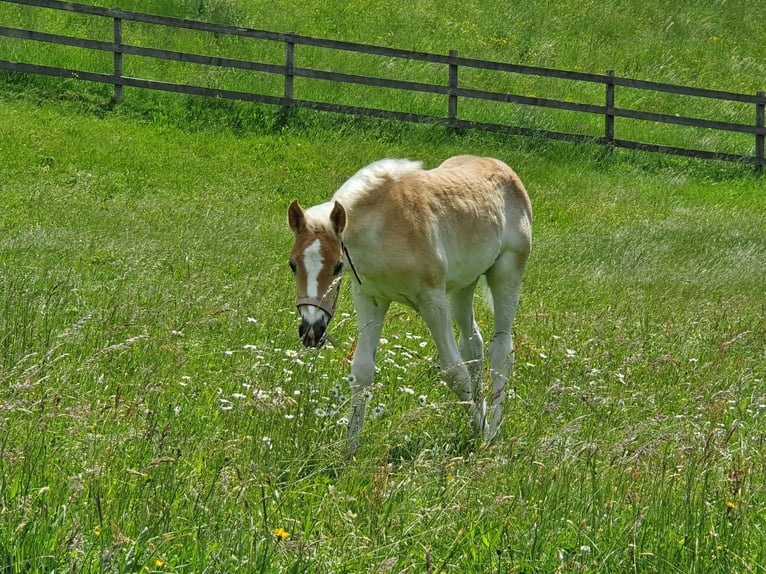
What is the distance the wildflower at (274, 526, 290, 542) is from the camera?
9.83ft

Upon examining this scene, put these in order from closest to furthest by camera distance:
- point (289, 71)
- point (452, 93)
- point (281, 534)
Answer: point (281, 534) < point (289, 71) < point (452, 93)

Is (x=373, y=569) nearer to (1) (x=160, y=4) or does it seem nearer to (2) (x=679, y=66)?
(1) (x=160, y=4)

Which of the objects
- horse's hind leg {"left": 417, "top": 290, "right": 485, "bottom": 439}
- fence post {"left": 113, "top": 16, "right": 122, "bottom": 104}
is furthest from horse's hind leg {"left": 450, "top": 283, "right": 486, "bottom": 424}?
fence post {"left": 113, "top": 16, "right": 122, "bottom": 104}

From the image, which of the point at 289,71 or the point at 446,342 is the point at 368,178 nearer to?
the point at 446,342

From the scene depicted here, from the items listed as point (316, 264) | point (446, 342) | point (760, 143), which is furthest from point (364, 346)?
point (760, 143)

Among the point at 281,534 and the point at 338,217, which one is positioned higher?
the point at 338,217

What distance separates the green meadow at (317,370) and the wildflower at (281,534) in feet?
0.06

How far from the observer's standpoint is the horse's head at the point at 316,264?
4.52 m

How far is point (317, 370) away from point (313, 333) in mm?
1265

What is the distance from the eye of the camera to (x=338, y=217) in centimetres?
480

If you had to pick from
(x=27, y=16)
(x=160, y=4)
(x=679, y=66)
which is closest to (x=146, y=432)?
(x=27, y=16)

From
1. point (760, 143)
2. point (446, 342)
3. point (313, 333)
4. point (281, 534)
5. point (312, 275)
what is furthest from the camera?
point (760, 143)

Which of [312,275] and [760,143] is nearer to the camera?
[312,275]

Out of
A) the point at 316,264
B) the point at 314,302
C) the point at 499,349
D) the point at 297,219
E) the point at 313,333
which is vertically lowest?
the point at 499,349
